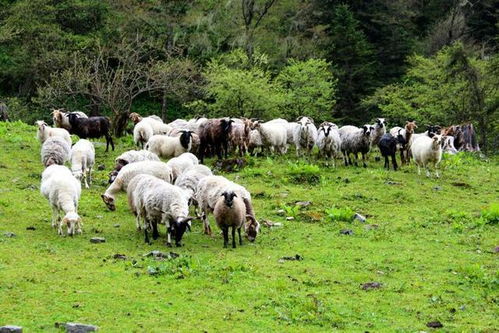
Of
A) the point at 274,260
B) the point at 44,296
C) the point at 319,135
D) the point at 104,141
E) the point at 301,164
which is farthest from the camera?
the point at 104,141

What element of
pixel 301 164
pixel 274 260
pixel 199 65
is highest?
pixel 199 65

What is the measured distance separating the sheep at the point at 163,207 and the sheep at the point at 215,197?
817 mm

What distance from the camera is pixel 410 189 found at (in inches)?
881

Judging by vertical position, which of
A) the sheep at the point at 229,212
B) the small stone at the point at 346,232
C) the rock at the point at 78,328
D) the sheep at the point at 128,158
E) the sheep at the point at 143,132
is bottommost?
the rock at the point at 78,328

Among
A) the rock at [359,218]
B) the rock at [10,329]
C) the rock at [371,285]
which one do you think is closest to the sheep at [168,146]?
the rock at [359,218]

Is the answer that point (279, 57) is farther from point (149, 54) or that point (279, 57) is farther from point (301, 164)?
point (301, 164)

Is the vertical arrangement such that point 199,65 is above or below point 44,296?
above

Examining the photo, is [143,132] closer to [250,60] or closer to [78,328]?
[78,328]

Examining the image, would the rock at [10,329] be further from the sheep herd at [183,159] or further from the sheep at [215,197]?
the sheep at [215,197]

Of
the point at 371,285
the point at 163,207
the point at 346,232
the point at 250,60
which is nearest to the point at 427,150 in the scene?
the point at 346,232

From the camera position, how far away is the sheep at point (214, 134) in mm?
26656

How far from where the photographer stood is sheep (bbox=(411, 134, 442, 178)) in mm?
24312

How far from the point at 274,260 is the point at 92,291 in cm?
414

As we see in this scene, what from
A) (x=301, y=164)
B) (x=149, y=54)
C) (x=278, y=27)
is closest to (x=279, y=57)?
(x=278, y=27)
